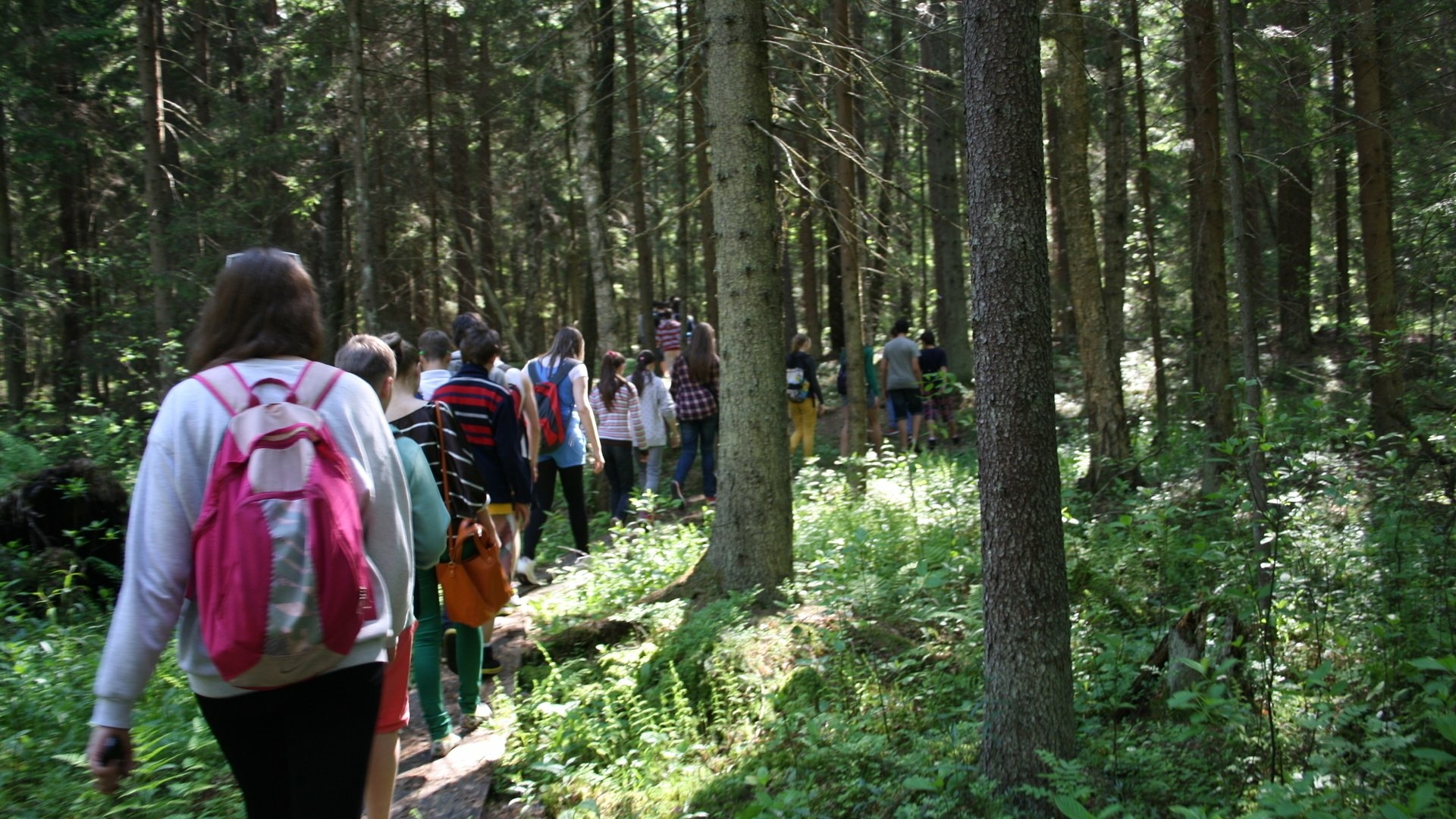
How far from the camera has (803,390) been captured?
539 inches

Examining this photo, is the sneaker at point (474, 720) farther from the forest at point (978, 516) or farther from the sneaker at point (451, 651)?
the sneaker at point (451, 651)

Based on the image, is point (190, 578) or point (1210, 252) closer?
point (190, 578)

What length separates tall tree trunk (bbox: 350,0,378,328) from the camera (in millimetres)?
15219

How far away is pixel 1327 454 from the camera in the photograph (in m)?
7.24

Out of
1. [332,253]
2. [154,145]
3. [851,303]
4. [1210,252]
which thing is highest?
[154,145]

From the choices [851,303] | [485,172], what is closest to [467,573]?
[851,303]

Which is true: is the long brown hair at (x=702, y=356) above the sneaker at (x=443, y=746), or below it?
above

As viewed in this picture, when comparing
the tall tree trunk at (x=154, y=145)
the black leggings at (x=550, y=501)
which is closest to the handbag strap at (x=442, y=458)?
the black leggings at (x=550, y=501)

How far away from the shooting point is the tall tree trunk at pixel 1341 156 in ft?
31.9

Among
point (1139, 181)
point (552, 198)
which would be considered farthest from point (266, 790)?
point (552, 198)

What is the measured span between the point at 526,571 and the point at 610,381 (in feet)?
8.07

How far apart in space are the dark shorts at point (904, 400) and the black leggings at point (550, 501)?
7.41 metres

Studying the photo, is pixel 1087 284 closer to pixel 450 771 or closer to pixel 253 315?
pixel 450 771

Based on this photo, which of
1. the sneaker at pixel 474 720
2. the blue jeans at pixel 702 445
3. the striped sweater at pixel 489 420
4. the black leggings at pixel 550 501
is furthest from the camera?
the blue jeans at pixel 702 445
